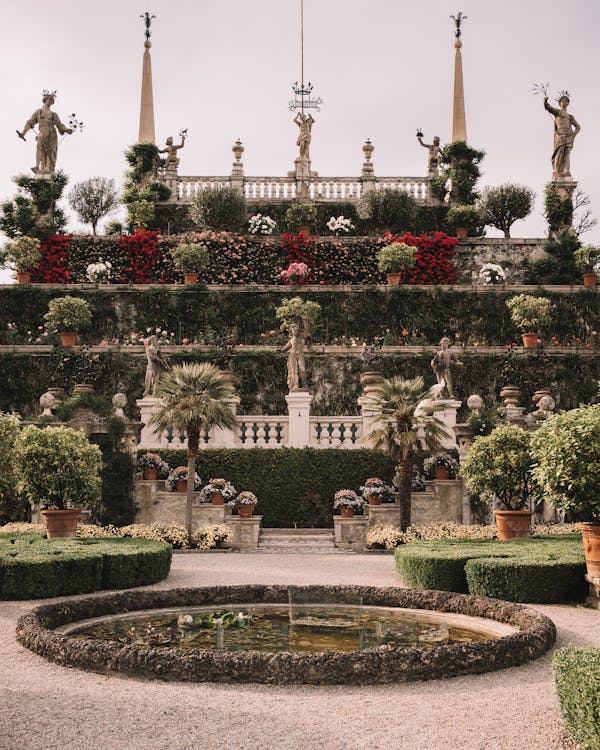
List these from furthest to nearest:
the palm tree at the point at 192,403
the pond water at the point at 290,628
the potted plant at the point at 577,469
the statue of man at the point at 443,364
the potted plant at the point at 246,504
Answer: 1. the statue of man at the point at 443,364
2. the potted plant at the point at 246,504
3. the palm tree at the point at 192,403
4. the potted plant at the point at 577,469
5. the pond water at the point at 290,628

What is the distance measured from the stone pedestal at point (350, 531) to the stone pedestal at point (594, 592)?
29.8 feet

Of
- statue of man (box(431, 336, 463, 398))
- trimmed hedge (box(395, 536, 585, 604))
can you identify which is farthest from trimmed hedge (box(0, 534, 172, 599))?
statue of man (box(431, 336, 463, 398))

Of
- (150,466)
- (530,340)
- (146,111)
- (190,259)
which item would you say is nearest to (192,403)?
(150,466)

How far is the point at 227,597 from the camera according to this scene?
41.2 feet

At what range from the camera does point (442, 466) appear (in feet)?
74.9

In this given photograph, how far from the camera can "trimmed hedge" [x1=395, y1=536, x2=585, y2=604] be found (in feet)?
41.2

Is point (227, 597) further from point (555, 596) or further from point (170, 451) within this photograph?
point (170, 451)

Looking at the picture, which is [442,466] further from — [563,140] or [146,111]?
[146,111]

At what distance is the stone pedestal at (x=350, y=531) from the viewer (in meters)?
21.2

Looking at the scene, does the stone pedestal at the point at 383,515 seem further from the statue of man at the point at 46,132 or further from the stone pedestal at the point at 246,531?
the statue of man at the point at 46,132

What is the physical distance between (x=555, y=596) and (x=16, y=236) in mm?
30741

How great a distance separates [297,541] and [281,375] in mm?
10326

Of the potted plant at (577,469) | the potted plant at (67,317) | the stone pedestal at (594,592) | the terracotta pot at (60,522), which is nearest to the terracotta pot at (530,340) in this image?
the potted plant at (67,317)

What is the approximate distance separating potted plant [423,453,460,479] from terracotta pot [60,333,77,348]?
47.5 ft
